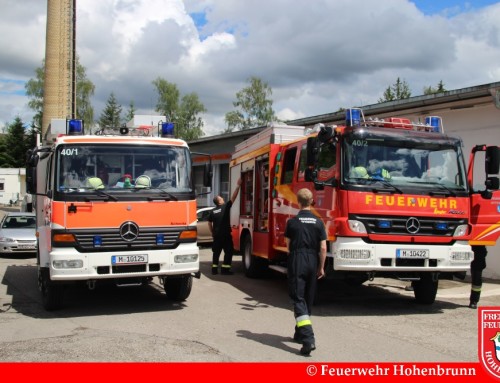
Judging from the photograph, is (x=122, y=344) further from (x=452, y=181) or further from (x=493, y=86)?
(x=493, y=86)

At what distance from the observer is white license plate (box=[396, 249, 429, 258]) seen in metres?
7.96

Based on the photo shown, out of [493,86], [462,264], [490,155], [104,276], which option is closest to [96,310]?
[104,276]

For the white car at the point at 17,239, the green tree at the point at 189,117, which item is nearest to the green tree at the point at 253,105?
the green tree at the point at 189,117

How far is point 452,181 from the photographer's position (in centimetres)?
846

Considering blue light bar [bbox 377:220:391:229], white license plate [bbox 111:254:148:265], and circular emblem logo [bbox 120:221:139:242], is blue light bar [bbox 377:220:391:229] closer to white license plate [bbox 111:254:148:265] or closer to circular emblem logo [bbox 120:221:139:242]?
white license plate [bbox 111:254:148:265]

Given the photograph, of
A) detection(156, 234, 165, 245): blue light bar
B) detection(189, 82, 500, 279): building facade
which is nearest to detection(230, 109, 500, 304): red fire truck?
detection(156, 234, 165, 245): blue light bar

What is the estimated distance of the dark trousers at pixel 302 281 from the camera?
6036 mm

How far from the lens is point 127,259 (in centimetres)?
784

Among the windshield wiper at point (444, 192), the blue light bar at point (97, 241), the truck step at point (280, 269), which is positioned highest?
the windshield wiper at point (444, 192)

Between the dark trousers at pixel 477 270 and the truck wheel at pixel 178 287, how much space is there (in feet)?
15.1

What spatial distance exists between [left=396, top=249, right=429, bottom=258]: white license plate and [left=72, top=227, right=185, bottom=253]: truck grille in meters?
3.29

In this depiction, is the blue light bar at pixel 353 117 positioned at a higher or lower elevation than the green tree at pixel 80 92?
lower

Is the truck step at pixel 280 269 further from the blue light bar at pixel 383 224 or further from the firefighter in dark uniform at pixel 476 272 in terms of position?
the firefighter in dark uniform at pixel 476 272

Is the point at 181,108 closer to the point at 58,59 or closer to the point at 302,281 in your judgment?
the point at 58,59
